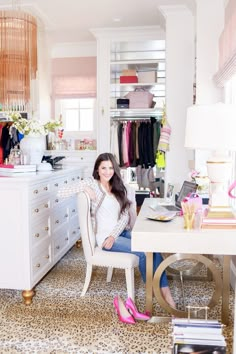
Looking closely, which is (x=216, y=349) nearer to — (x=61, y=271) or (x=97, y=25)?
(x=61, y=271)

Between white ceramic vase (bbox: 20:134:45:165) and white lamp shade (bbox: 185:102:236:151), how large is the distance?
1566 mm

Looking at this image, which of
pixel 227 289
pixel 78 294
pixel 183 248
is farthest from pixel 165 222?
pixel 78 294

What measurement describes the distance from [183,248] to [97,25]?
3.64 m

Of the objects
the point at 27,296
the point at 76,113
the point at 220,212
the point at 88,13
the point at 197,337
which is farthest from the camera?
the point at 76,113

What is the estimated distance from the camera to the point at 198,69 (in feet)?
11.9

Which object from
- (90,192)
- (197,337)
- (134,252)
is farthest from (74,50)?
(197,337)

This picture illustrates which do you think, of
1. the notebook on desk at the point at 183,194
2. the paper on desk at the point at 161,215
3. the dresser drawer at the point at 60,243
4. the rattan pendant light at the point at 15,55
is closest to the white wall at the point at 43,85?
the rattan pendant light at the point at 15,55

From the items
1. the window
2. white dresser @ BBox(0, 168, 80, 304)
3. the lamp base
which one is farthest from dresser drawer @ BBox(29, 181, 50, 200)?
the window

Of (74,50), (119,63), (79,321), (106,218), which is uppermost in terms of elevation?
(74,50)

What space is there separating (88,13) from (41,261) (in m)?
2.94

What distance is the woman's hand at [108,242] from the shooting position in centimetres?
266

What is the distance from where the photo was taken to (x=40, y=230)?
2902 millimetres

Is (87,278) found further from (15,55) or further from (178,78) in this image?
(178,78)

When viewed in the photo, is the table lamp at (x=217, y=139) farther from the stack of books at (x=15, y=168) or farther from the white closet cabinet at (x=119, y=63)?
the white closet cabinet at (x=119, y=63)
